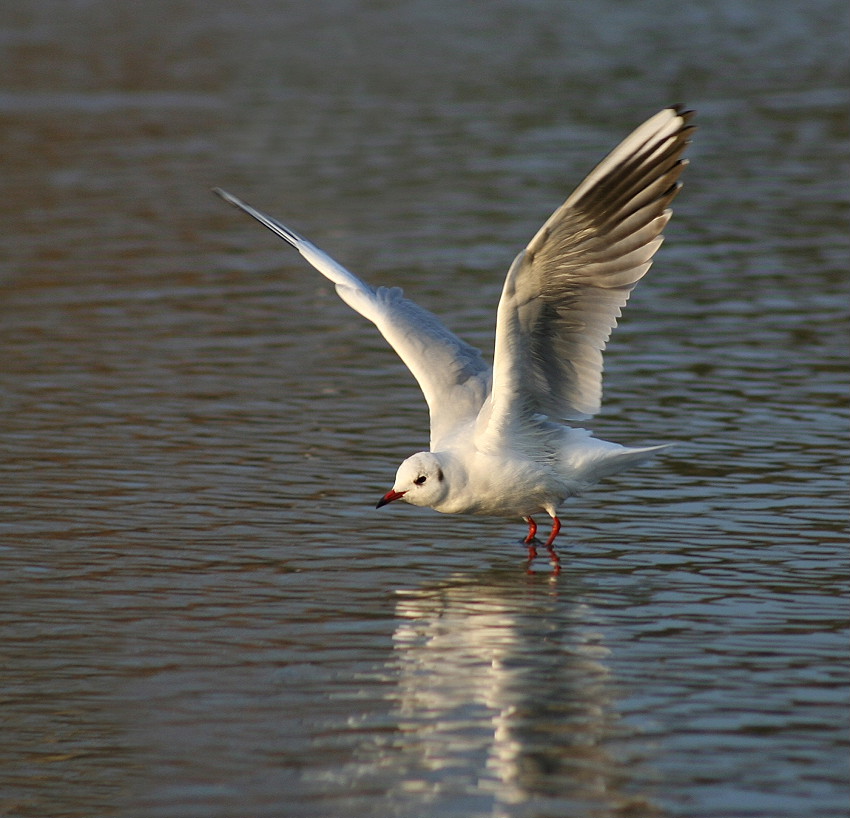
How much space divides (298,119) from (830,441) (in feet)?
54.6

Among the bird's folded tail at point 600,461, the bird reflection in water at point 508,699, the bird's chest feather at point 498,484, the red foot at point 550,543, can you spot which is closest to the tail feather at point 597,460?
the bird's folded tail at point 600,461

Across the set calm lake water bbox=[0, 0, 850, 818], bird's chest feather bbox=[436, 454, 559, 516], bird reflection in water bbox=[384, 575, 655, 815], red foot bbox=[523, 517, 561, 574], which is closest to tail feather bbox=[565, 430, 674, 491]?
bird's chest feather bbox=[436, 454, 559, 516]

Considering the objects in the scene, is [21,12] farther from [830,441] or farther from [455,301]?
[830,441]

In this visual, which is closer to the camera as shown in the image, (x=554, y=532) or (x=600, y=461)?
(x=600, y=461)

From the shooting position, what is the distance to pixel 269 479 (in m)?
10.4

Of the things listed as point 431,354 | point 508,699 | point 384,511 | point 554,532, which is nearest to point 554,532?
point 554,532

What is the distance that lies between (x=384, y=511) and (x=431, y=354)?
98 centimetres

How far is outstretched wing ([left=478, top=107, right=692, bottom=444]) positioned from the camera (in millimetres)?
8234

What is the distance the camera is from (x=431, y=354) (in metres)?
10.2

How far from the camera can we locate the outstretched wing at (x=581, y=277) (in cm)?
823

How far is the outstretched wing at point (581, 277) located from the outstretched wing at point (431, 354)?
0.62m

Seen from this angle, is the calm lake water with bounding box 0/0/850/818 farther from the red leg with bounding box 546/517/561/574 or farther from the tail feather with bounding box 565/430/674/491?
the tail feather with bounding box 565/430/674/491

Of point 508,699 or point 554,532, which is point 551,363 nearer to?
point 554,532

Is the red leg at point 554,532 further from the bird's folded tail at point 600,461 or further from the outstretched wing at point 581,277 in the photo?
the outstretched wing at point 581,277
